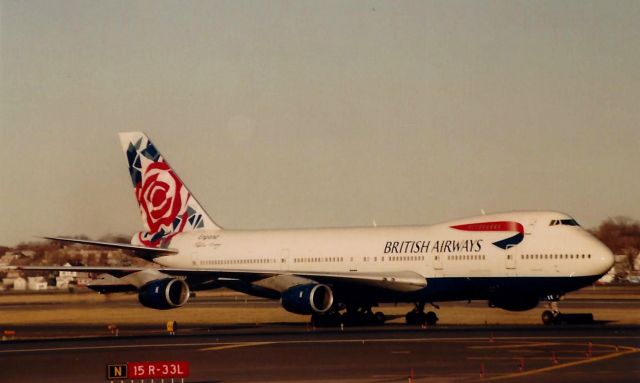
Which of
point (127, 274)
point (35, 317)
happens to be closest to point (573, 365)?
point (127, 274)

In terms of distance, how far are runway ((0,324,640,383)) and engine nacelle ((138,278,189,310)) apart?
4119 mm

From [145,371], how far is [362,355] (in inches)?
430

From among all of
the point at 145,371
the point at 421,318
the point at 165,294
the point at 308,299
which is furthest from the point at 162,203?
the point at 145,371

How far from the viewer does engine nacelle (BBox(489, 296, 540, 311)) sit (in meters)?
48.1

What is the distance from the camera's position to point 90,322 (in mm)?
55875

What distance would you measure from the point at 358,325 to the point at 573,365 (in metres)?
21.5

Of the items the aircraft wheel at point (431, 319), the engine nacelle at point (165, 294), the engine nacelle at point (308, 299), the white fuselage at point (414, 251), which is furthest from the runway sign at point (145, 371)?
the aircraft wheel at point (431, 319)

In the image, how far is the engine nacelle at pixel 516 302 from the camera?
48094mm

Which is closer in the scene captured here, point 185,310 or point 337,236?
point 337,236

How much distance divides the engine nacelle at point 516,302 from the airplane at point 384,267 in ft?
0.15

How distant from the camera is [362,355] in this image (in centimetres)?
3400

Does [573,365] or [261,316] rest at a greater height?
[261,316]

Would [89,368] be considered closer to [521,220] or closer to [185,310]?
[521,220]

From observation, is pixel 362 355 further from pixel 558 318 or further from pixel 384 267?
pixel 384 267
